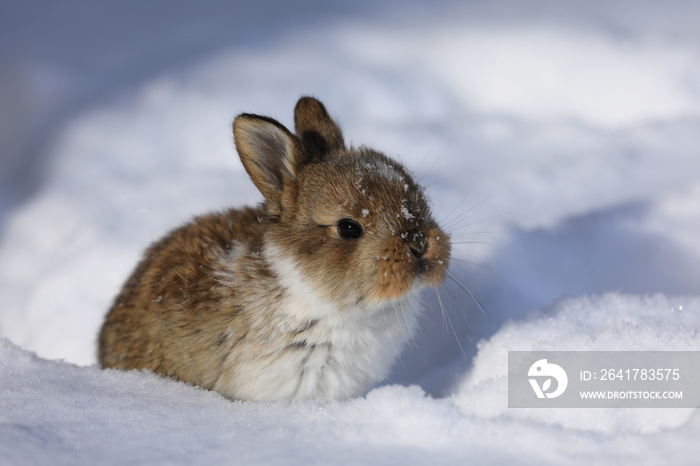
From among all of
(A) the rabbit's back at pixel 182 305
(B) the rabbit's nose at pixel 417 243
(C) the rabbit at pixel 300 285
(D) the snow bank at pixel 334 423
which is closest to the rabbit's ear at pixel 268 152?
(C) the rabbit at pixel 300 285

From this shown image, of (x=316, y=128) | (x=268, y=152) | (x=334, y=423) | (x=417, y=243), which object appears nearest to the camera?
(x=334, y=423)

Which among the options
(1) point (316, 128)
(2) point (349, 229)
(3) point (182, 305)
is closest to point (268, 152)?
(1) point (316, 128)

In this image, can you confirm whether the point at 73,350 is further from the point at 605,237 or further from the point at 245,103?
the point at 605,237

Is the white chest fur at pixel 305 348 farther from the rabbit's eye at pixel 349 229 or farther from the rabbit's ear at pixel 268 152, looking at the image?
the rabbit's ear at pixel 268 152

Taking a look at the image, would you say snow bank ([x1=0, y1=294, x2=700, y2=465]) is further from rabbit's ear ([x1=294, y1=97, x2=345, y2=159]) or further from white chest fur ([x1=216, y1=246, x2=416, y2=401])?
rabbit's ear ([x1=294, y1=97, x2=345, y2=159])

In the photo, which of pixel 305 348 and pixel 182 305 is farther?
pixel 182 305

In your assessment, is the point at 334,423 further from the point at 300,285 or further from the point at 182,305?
the point at 182,305
